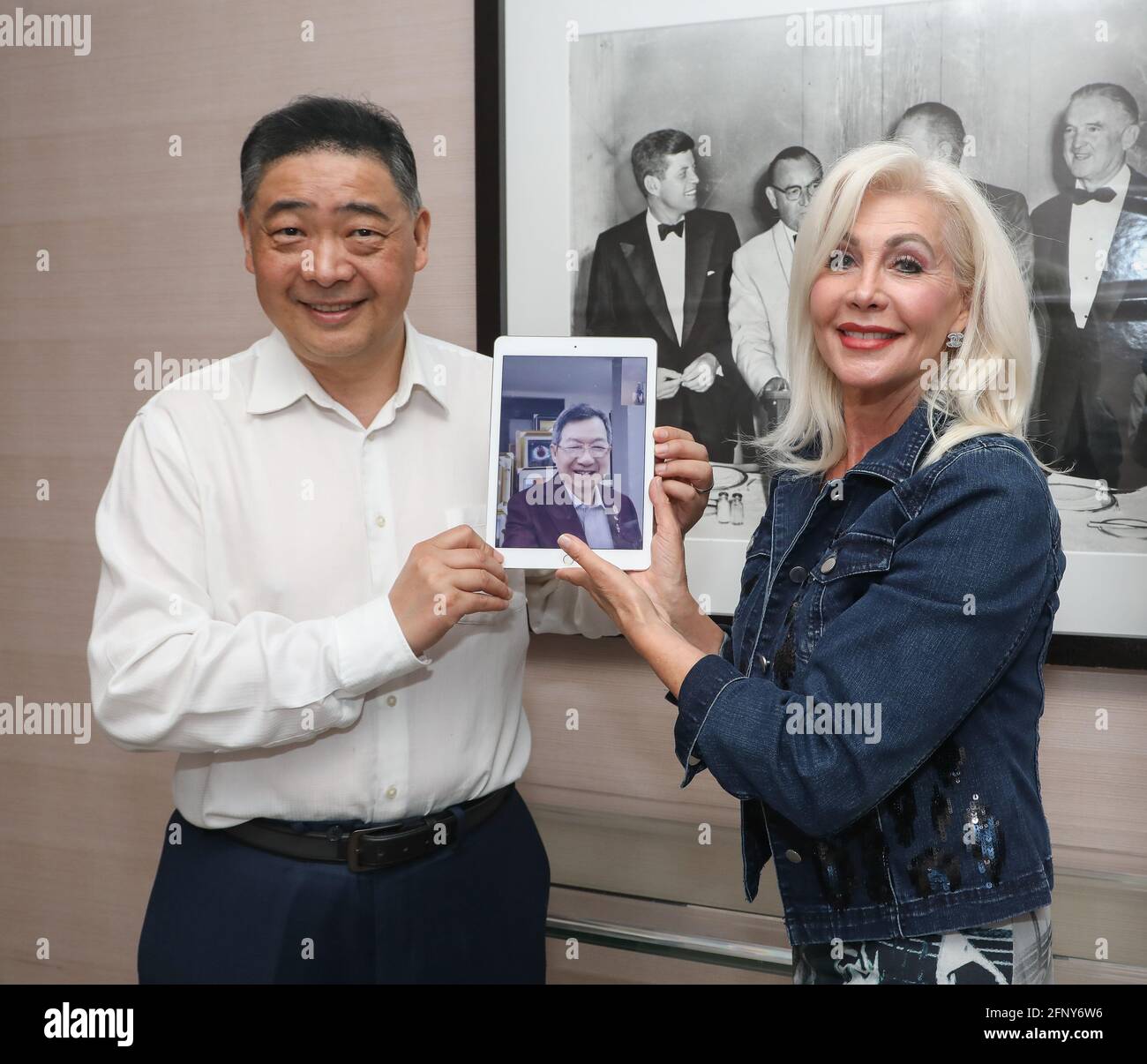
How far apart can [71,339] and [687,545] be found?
4.15 feet

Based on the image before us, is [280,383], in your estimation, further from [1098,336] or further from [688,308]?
[1098,336]

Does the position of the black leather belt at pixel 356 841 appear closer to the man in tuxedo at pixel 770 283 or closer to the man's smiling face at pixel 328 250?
the man's smiling face at pixel 328 250

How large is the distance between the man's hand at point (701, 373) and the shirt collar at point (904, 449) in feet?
1.80

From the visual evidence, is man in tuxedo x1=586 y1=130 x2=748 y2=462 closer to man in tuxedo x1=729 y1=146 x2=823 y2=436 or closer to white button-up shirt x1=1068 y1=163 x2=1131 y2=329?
man in tuxedo x1=729 y1=146 x2=823 y2=436

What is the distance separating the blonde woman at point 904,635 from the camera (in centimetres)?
91

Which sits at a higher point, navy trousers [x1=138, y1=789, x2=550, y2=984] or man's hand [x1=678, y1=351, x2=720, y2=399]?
man's hand [x1=678, y1=351, x2=720, y2=399]

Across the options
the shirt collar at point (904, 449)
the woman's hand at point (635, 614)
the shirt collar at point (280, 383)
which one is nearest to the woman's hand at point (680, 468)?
the woman's hand at point (635, 614)

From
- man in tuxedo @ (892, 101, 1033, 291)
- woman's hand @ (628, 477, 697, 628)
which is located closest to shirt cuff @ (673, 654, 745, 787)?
woman's hand @ (628, 477, 697, 628)

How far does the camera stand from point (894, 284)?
102cm

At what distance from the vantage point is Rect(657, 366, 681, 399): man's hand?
1.59m

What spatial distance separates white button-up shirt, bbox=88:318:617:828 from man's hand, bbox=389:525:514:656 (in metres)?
0.02

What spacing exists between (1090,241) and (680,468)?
0.65 meters

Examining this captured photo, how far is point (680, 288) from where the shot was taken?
158 cm
